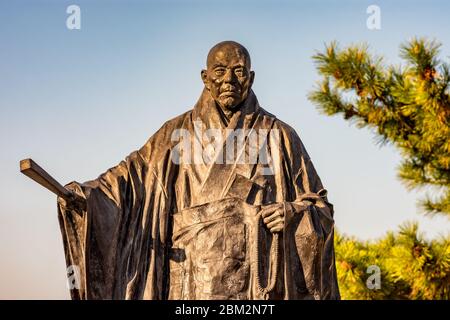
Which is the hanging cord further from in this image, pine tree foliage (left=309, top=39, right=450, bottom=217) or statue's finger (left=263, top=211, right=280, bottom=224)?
pine tree foliage (left=309, top=39, right=450, bottom=217)

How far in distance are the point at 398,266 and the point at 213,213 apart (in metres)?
6.99

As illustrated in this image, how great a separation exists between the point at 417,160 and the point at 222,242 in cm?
843

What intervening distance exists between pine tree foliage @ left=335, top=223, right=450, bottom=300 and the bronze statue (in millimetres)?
6042

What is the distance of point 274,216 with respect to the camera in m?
12.7

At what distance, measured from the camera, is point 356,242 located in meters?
20.9

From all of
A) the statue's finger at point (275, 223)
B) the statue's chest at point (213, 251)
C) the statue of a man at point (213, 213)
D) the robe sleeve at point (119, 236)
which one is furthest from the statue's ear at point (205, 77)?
the statue's finger at point (275, 223)

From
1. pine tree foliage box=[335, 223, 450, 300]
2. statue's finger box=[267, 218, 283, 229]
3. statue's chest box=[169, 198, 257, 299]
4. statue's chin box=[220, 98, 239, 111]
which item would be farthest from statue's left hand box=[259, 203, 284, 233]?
pine tree foliage box=[335, 223, 450, 300]

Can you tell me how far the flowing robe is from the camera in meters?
12.7

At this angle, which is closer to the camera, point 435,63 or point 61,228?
point 61,228

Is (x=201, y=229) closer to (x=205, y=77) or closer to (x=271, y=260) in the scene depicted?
(x=271, y=260)

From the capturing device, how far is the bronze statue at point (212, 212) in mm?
12719

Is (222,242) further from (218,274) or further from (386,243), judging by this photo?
(386,243)

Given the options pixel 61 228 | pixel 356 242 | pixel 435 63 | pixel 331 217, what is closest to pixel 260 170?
pixel 331 217

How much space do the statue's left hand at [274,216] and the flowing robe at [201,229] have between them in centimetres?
5
